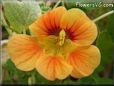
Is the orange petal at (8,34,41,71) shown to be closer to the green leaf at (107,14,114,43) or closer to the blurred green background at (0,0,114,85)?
the blurred green background at (0,0,114,85)

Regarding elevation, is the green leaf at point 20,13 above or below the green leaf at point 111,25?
above

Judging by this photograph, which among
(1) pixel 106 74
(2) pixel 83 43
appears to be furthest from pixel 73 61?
(1) pixel 106 74

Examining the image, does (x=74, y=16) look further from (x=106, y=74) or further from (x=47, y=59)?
(x=106, y=74)

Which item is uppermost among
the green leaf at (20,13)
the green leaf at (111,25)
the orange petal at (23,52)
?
the green leaf at (20,13)

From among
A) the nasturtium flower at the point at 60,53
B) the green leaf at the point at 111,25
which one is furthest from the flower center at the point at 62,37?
the green leaf at the point at 111,25

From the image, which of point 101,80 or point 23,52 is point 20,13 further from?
point 101,80

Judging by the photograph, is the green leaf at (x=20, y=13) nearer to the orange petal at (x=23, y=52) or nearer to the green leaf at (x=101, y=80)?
the orange petal at (x=23, y=52)
